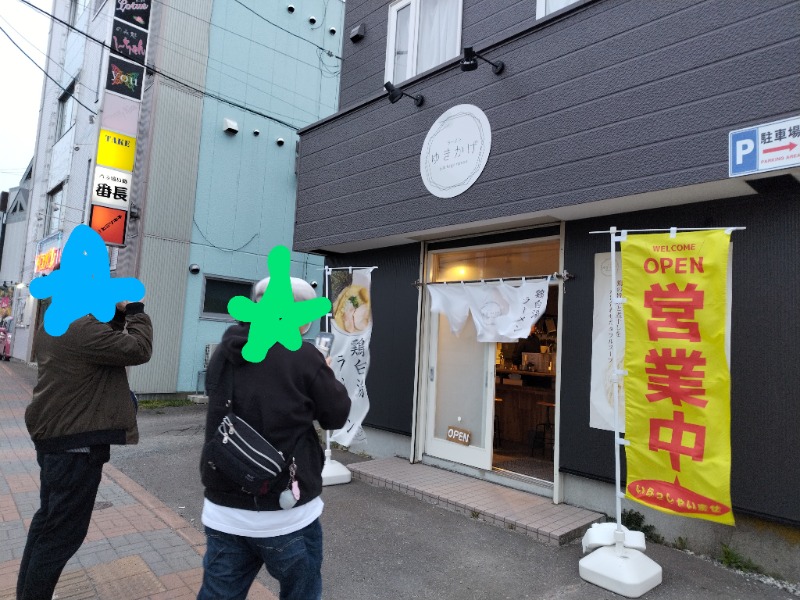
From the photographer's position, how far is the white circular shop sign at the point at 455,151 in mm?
5969

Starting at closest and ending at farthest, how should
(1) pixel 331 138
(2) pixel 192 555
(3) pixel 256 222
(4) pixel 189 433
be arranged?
(2) pixel 192 555, (1) pixel 331 138, (4) pixel 189 433, (3) pixel 256 222

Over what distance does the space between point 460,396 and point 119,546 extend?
4.01 meters

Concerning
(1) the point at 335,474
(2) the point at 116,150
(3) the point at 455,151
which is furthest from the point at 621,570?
(2) the point at 116,150

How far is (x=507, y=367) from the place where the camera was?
8477 millimetres

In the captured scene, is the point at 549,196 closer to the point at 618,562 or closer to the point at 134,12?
the point at 618,562

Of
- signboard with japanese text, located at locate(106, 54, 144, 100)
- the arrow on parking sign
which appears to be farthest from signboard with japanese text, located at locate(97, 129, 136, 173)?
the arrow on parking sign

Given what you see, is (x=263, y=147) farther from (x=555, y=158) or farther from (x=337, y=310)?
(x=555, y=158)

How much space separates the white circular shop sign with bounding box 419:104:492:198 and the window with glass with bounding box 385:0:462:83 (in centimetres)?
112

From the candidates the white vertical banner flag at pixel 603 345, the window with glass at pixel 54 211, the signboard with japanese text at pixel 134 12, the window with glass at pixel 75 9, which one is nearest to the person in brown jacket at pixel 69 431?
the white vertical banner flag at pixel 603 345

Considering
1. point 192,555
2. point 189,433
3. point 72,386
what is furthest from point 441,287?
point 189,433

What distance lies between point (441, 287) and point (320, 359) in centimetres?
455

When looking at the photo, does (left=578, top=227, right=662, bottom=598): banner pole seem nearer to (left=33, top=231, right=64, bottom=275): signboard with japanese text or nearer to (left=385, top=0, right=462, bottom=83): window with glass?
(left=385, top=0, right=462, bottom=83): window with glass

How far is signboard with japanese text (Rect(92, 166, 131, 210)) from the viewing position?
10750 mm

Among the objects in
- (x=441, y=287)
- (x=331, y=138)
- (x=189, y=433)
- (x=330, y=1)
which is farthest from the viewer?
(x=330, y=1)
